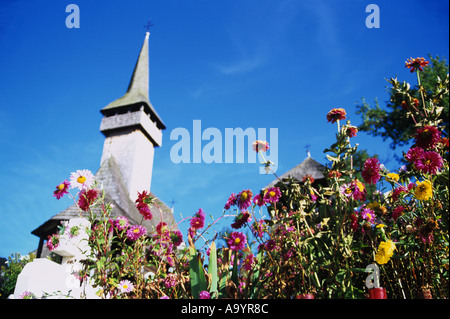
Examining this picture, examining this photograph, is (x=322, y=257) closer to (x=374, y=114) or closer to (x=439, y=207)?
(x=439, y=207)

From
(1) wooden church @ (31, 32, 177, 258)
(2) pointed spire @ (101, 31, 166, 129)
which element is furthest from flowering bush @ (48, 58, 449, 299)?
(2) pointed spire @ (101, 31, 166, 129)

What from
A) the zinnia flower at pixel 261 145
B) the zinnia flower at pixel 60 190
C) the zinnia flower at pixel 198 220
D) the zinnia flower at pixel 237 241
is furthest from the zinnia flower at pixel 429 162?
the zinnia flower at pixel 60 190

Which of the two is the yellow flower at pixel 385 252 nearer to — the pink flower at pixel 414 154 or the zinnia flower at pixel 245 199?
the pink flower at pixel 414 154

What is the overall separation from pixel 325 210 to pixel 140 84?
29519mm

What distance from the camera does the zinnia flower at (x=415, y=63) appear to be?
198 cm

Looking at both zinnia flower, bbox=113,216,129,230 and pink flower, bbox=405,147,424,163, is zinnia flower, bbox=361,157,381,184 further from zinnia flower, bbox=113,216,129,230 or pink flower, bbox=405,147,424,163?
zinnia flower, bbox=113,216,129,230

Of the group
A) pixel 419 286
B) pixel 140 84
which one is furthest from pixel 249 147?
pixel 140 84

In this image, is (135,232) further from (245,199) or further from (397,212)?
(397,212)

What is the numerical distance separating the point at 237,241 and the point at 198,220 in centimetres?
35

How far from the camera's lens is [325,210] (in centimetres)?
151

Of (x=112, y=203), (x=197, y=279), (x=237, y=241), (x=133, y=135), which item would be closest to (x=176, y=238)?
(x=237, y=241)

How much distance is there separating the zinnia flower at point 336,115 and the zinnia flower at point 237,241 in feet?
2.59

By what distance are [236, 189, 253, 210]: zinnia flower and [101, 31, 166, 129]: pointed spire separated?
81.9ft

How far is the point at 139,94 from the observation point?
28.0 metres
